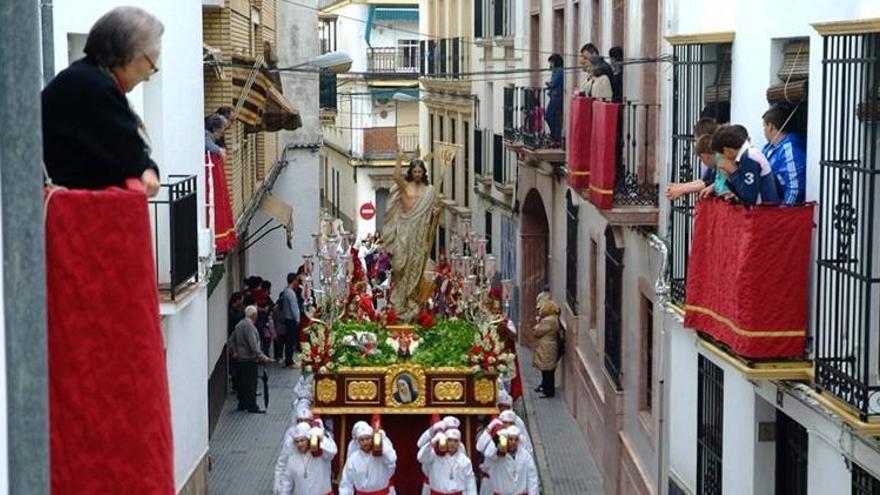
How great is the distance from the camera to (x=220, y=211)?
707 inches

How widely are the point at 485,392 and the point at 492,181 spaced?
57.5 feet

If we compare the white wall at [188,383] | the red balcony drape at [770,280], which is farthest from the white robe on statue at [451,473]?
the red balcony drape at [770,280]

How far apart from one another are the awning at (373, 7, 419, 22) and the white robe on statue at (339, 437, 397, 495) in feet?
139

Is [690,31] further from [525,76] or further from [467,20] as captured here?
[467,20]

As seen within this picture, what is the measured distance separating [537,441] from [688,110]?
30.6ft

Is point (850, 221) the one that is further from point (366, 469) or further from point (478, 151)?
point (478, 151)

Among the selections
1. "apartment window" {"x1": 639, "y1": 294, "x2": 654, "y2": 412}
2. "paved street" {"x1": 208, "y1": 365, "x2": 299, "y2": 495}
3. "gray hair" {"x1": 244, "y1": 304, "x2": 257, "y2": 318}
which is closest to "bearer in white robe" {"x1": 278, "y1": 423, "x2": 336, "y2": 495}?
"paved street" {"x1": 208, "y1": 365, "x2": 299, "y2": 495}

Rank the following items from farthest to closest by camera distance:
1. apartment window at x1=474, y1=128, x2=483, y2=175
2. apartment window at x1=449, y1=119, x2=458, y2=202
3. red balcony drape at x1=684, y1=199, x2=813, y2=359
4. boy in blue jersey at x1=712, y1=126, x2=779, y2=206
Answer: apartment window at x1=449, y1=119, x2=458, y2=202 → apartment window at x1=474, y1=128, x2=483, y2=175 → boy in blue jersey at x1=712, y1=126, x2=779, y2=206 → red balcony drape at x1=684, y1=199, x2=813, y2=359

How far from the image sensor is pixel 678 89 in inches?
550

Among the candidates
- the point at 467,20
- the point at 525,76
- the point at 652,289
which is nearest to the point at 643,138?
the point at 652,289

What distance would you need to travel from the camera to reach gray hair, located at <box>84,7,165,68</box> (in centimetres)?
544

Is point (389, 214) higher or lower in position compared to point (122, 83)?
lower

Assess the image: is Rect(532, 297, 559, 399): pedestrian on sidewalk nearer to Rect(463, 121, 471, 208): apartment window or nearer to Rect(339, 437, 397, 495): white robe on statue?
Rect(339, 437, 397, 495): white robe on statue

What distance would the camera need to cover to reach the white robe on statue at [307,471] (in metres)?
16.2
